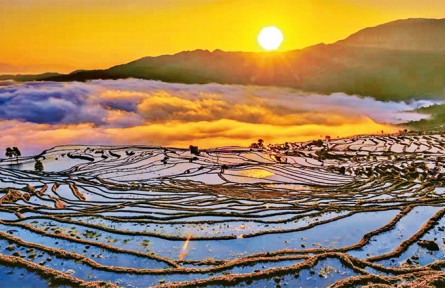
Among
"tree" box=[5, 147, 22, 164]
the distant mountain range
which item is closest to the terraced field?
"tree" box=[5, 147, 22, 164]

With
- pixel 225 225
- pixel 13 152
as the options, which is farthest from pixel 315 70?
pixel 225 225

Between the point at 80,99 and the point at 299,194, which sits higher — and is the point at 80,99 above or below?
above

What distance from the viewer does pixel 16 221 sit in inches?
984

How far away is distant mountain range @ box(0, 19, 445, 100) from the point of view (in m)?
142

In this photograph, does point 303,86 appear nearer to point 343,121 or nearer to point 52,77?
point 343,121

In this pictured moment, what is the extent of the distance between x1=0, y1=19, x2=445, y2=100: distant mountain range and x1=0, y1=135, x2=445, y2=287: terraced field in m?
100

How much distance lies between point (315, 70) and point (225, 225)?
145 metres

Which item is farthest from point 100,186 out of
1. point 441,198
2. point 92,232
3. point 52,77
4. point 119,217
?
point 52,77

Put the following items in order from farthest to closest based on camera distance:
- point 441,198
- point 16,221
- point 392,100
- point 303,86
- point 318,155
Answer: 1. point 303,86
2. point 392,100
3. point 318,155
4. point 441,198
5. point 16,221

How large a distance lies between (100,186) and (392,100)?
398 ft

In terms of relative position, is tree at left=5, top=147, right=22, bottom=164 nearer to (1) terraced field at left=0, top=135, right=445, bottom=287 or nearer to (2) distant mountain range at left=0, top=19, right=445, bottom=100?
(1) terraced field at left=0, top=135, right=445, bottom=287

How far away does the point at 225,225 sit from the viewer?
80.2 feet

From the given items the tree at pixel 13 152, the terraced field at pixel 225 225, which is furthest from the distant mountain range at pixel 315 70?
the terraced field at pixel 225 225

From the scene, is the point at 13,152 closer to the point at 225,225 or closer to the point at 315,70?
the point at 225,225
